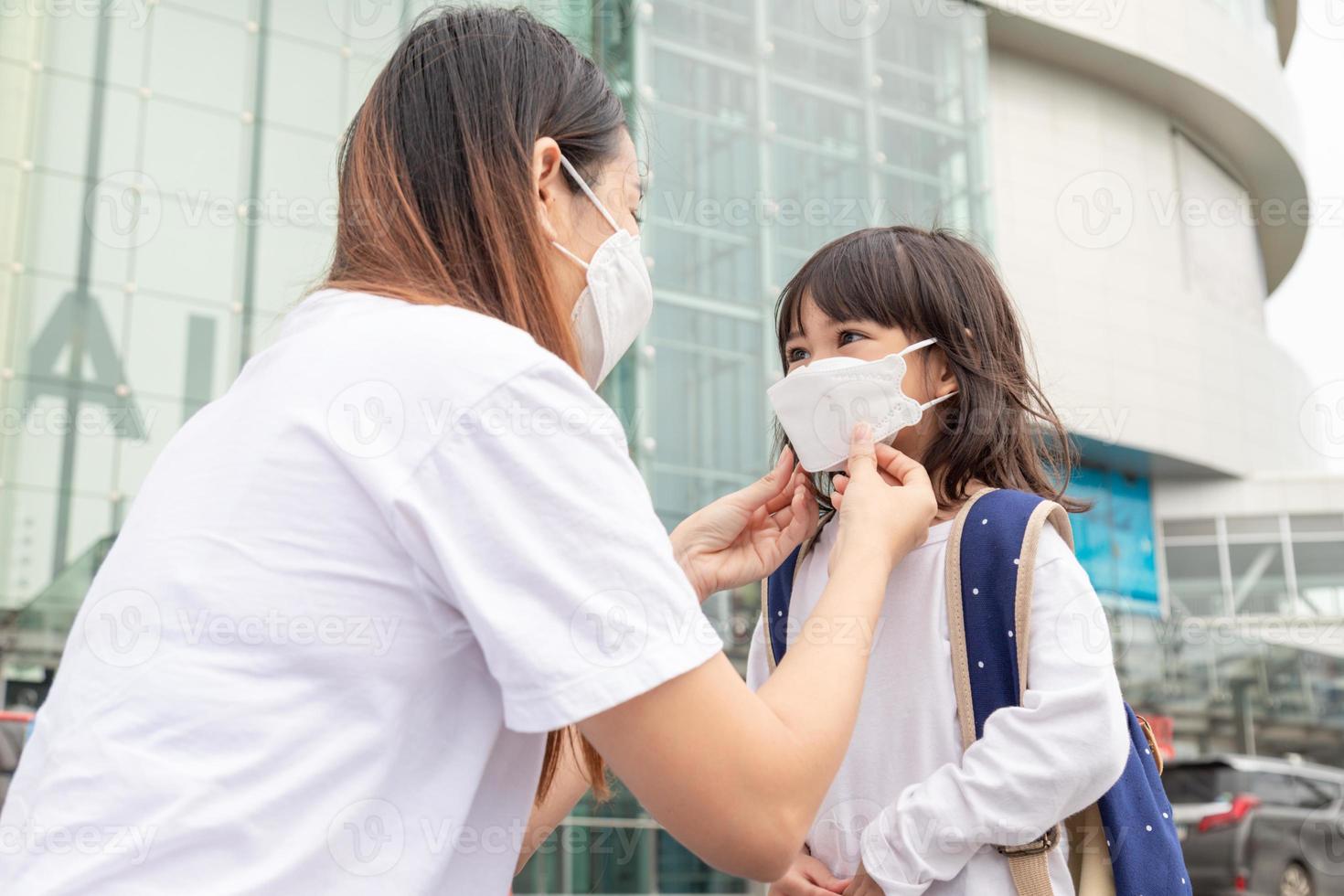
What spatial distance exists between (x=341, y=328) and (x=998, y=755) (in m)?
1.25

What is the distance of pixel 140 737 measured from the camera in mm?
1021

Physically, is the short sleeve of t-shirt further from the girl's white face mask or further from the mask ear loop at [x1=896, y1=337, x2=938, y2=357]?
the mask ear loop at [x1=896, y1=337, x2=938, y2=357]

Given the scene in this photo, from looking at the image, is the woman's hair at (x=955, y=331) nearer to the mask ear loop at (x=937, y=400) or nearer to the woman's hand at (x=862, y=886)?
the mask ear loop at (x=937, y=400)

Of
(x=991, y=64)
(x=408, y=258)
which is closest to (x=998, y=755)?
(x=408, y=258)

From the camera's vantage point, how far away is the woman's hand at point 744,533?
2.12 metres

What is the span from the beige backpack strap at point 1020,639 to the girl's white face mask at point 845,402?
216 mm

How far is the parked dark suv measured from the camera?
9.23 m

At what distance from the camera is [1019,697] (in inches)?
78.5

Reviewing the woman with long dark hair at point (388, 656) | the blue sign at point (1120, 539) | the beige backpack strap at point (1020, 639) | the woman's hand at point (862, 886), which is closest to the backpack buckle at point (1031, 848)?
the beige backpack strap at point (1020, 639)

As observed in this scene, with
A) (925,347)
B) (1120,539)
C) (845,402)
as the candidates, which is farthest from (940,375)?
(1120,539)

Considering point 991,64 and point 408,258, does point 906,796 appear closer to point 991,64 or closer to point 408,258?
point 408,258

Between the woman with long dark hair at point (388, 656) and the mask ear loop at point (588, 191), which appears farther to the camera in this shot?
the mask ear loop at point (588, 191)

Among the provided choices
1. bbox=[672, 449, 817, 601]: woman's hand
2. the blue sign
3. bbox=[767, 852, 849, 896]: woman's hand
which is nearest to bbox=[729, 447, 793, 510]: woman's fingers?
bbox=[672, 449, 817, 601]: woman's hand

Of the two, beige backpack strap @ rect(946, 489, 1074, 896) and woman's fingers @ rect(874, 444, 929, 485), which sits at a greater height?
woman's fingers @ rect(874, 444, 929, 485)
